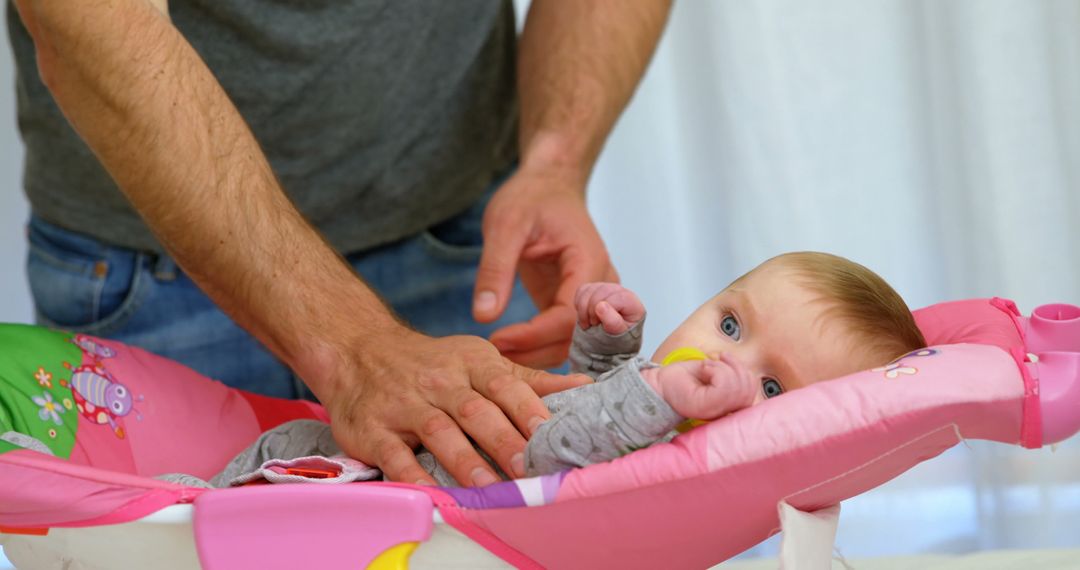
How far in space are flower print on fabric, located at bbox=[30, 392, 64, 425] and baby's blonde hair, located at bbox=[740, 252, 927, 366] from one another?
2.43ft

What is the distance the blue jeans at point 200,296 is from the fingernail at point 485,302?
0.56 feet

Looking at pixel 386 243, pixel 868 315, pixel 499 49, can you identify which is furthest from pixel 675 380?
pixel 499 49

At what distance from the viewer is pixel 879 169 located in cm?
220

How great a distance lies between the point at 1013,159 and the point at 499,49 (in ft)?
3.41

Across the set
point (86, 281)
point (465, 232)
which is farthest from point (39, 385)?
point (465, 232)

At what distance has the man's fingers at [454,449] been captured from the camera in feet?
3.11

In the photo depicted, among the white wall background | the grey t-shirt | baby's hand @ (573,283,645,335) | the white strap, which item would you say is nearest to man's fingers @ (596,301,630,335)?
baby's hand @ (573,283,645,335)

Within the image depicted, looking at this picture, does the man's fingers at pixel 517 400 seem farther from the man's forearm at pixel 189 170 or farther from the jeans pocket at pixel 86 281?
the jeans pocket at pixel 86 281

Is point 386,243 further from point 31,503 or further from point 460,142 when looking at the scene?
point 31,503

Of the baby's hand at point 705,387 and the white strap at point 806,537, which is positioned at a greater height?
the baby's hand at point 705,387

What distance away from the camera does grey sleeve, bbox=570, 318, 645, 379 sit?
1.18 meters

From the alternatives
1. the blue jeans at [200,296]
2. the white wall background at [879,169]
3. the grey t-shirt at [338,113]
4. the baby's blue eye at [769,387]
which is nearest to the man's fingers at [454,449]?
the baby's blue eye at [769,387]

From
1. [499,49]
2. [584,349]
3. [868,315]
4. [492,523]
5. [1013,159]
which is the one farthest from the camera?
[1013,159]

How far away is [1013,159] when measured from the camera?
2.12 m
